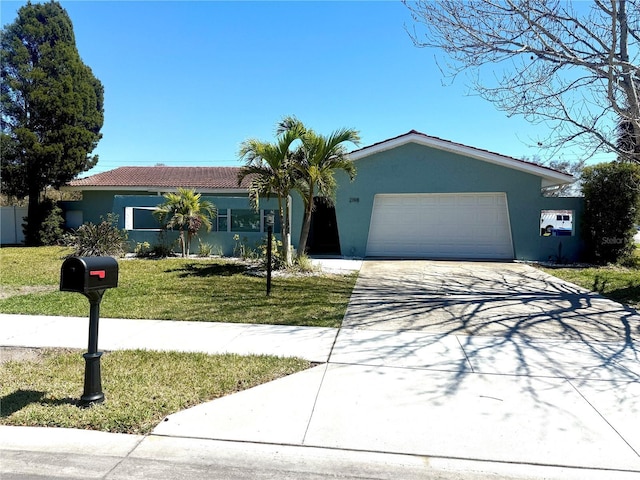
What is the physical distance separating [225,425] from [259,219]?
41.4 ft

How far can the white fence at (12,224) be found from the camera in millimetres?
21219

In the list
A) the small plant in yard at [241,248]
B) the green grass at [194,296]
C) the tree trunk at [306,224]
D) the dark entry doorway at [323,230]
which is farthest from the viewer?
the dark entry doorway at [323,230]

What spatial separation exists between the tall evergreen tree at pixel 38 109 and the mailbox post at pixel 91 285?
19.7 m

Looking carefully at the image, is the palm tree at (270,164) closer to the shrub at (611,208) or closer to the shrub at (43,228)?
the shrub at (611,208)

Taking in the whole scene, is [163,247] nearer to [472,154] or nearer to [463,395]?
[472,154]

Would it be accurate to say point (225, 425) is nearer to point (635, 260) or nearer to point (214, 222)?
point (214, 222)

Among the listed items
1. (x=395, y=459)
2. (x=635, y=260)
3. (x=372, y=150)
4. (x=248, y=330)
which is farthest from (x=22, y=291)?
(x=635, y=260)

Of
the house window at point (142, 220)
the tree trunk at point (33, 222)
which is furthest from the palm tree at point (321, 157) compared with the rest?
the tree trunk at point (33, 222)

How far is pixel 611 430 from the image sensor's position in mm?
3453

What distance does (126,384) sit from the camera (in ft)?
13.7

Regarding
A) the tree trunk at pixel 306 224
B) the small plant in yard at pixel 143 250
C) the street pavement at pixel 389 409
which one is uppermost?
the tree trunk at pixel 306 224

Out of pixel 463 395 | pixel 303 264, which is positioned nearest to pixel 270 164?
pixel 303 264

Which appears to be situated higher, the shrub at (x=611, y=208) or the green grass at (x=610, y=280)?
the shrub at (x=611, y=208)

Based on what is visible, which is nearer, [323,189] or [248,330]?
[248,330]
